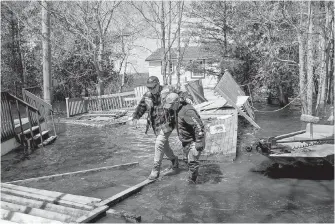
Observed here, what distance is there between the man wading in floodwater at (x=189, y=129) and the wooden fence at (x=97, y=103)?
11.8 metres

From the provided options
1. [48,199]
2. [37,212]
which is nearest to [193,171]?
[48,199]

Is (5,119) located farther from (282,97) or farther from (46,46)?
(282,97)

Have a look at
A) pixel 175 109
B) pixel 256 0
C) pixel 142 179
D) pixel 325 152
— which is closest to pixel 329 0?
pixel 256 0

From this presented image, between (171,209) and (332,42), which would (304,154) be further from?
(332,42)

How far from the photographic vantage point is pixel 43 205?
5285 millimetres

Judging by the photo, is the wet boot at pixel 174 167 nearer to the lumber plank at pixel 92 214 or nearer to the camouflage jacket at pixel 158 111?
the camouflage jacket at pixel 158 111

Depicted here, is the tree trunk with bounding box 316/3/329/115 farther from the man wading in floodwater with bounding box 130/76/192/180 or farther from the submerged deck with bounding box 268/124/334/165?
the man wading in floodwater with bounding box 130/76/192/180

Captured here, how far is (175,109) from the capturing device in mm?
6551

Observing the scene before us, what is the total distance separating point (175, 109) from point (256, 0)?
41.9 feet

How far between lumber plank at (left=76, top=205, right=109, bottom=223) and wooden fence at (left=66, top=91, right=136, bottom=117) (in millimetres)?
13274

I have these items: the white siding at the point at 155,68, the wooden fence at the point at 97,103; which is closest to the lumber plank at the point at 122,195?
the wooden fence at the point at 97,103

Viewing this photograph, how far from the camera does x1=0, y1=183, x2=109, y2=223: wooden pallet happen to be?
15.3ft

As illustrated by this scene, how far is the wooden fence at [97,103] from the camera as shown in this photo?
58.8 feet

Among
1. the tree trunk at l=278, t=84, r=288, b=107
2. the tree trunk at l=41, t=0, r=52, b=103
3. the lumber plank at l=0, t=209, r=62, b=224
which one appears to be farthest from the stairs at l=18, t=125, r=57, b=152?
the tree trunk at l=278, t=84, r=288, b=107
